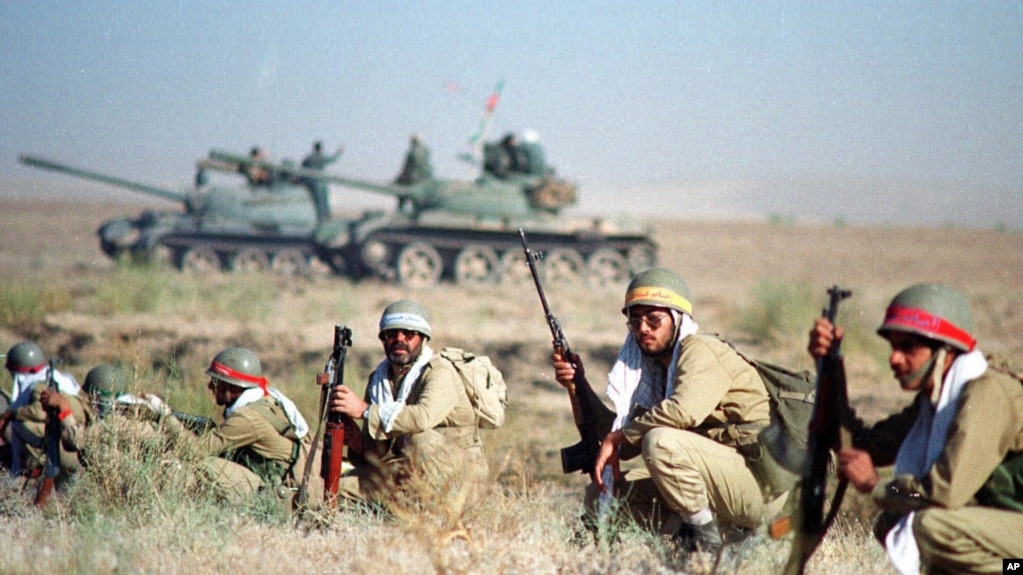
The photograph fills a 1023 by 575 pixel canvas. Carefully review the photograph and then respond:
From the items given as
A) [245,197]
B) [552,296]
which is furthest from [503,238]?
[245,197]

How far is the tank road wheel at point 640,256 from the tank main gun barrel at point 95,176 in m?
9.73

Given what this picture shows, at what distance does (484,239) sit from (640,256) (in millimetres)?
3403

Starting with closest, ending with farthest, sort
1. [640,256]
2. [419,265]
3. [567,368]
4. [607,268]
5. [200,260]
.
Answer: [567,368]
[200,260]
[419,265]
[607,268]
[640,256]

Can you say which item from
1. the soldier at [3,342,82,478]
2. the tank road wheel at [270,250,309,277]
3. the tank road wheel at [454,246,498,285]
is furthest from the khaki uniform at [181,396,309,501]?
the tank road wheel at [270,250,309,277]

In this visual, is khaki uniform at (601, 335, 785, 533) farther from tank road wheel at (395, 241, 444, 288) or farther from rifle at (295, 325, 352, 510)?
tank road wheel at (395, 241, 444, 288)

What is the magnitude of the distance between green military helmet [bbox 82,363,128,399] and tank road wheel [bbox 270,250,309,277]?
16.8 meters

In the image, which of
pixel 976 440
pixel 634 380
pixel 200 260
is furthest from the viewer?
pixel 200 260

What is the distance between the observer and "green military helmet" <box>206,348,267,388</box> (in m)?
5.02

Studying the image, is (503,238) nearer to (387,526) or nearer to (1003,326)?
(1003,326)

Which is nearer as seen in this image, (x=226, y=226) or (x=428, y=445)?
(x=428, y=445)

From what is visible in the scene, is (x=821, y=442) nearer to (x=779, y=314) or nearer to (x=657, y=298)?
(x=657, y=298)

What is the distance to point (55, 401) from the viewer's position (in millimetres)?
5125

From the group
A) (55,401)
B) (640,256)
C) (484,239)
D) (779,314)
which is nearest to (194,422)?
(55,401)

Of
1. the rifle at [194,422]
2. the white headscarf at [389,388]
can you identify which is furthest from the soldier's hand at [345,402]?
the rifle at [194,422]
